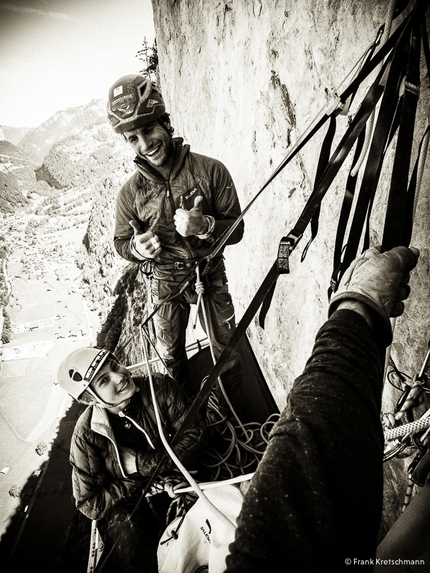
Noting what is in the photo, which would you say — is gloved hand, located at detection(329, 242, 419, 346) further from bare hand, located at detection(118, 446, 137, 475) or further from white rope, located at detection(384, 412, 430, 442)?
bare hand, located at detection(118, 446, 137, 475)

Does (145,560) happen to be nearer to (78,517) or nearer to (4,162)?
(78,517)

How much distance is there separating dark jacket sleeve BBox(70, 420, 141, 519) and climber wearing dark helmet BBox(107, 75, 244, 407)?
2.85 ft

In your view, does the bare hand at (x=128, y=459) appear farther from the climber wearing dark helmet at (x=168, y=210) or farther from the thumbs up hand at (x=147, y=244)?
the thumbs up hand at (x=147, y=244)

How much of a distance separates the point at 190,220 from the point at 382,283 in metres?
1.36

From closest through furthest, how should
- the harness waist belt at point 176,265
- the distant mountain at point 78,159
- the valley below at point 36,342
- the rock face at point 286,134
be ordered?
1. the rock face at point 286,134
2. the harness waist belt at point 176,265
3. the valley below at point 36,342
4. the distant mountain at point 78,159

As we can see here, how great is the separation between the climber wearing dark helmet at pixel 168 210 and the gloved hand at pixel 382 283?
1.29 metres

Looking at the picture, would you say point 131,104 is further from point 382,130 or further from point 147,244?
point 382,130

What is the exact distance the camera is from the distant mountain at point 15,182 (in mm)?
35625

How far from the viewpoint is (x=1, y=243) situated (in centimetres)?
3114

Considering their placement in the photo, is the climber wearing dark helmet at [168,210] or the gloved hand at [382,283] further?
the climber wearing dark helmet at [168,210]

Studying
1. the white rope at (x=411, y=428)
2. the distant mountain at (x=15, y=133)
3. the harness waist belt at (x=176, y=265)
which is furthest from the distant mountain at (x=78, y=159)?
the white rope at (x=411, y=428)

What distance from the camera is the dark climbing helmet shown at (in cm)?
187

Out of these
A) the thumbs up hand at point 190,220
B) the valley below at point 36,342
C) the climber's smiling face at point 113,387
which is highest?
the thumbs up hand at point 190,220

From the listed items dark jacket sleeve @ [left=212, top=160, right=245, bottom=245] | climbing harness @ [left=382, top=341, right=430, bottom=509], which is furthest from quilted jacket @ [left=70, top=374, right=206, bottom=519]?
climbing harness @ [left=382, top=341, right=430, bottom=509]
